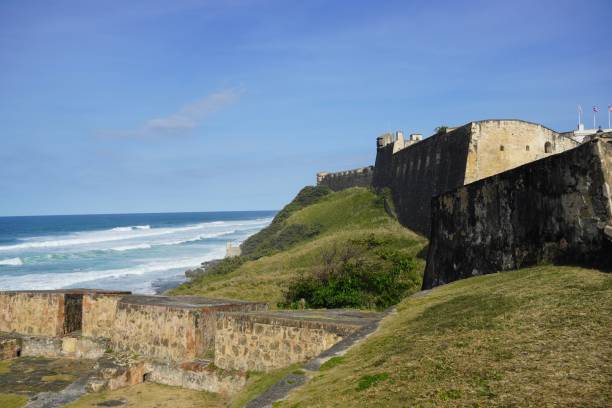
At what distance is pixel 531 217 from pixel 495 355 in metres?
4.86

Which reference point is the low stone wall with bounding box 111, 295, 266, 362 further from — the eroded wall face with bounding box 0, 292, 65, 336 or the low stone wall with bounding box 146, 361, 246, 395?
the eroded wall face with bounding box 0, 292, 65, 336

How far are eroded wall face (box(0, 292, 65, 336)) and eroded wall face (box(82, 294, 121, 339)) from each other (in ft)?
2.71

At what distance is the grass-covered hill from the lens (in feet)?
56.8

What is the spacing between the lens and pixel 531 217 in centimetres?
943

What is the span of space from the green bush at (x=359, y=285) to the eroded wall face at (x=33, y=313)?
19.2ft

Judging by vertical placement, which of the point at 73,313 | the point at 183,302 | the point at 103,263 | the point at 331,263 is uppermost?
the point at 331,263

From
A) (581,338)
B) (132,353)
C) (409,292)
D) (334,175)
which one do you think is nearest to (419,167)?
(409,292)

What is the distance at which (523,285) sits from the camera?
763 cm

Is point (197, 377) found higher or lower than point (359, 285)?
lower

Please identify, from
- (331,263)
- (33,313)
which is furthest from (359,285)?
(33,313)

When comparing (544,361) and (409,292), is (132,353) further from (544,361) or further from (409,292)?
(544,361)

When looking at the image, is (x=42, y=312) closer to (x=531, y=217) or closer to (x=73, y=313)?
(x=73, y=313)

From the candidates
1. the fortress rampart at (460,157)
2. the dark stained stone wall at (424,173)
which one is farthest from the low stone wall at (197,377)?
the dark stained stone wall at (424,173)

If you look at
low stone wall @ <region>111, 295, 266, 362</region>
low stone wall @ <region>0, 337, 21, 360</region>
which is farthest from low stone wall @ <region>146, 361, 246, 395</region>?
low stone wall @ <region>0, 337, 21, 360</region>
